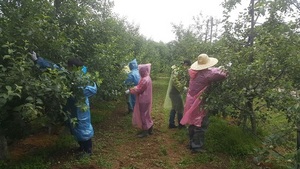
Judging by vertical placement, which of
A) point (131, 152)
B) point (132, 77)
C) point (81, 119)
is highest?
point (132, 77)

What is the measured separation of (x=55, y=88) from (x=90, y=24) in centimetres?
278

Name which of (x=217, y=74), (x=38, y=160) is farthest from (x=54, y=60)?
(x=217, y=74)

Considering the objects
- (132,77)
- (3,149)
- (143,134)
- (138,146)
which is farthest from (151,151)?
(132,77)

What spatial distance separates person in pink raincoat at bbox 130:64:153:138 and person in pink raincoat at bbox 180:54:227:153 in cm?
113

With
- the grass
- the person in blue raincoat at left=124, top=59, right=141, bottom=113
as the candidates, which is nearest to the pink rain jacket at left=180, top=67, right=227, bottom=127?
the grass

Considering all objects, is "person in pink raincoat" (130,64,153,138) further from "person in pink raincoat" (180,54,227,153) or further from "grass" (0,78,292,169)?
"person in pink raincoat" (180,54,227,153)

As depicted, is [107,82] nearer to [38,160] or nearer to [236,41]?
[38,160]

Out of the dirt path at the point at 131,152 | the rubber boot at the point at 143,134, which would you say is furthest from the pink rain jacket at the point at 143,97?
the dirt path at the point at 131,152

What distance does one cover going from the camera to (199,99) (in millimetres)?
4832

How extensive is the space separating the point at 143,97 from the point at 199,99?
150cm

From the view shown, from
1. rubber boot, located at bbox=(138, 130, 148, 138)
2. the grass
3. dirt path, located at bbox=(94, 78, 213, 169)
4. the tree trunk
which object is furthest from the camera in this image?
rubber boot, located at bbox=(138, 130, 148, 138)

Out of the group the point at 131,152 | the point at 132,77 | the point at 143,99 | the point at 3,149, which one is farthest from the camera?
the point at 132,77

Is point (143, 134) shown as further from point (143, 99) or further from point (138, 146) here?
point (143, 99)

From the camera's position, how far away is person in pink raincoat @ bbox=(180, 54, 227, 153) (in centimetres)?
479
